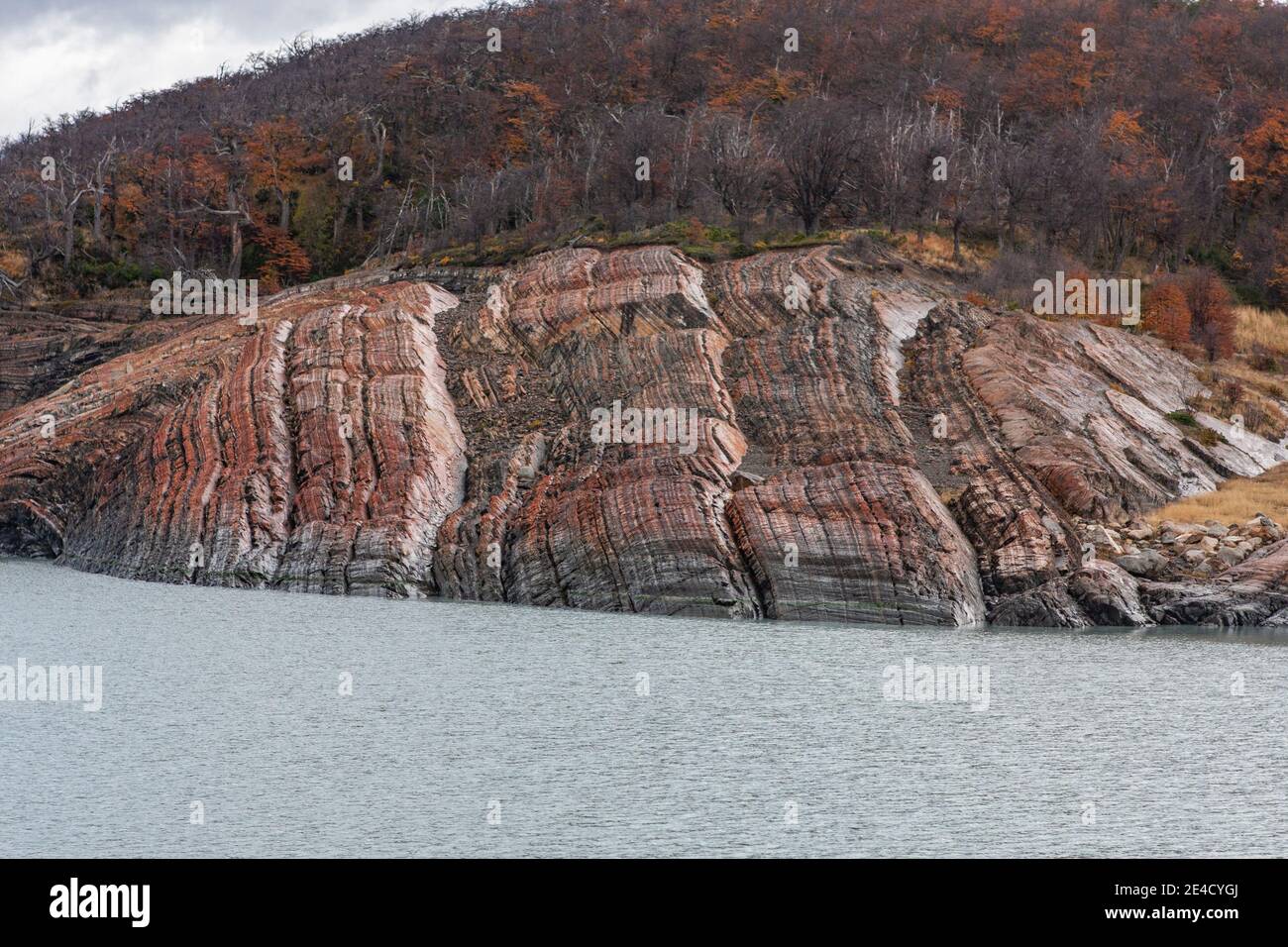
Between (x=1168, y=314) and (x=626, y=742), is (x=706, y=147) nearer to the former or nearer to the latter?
(x=1168, y=314)

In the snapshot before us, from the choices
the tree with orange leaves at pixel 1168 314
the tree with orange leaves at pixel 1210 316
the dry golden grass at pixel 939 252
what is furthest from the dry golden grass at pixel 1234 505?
the dry golden grass at pixel 939 252

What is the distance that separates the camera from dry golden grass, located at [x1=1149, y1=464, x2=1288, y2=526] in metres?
47.2

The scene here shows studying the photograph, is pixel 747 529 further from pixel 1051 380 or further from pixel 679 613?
pixel 1051 380

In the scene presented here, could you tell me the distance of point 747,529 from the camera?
141ft

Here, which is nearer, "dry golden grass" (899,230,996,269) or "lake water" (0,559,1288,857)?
"lake water" (0,559,1288,857)

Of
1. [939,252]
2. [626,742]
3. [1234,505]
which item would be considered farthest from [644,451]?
[939,252]

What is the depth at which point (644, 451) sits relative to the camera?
47188 mm

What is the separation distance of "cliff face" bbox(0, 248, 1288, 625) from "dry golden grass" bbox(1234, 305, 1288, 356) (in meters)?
9.16

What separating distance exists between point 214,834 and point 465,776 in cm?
460

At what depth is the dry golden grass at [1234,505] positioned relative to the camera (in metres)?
47.2

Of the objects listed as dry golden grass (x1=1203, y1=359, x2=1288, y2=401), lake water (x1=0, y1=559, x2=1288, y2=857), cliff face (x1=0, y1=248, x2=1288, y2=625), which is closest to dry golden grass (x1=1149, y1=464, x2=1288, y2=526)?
cliff face (x1=0, y1=248, x2=1288, y2=625)

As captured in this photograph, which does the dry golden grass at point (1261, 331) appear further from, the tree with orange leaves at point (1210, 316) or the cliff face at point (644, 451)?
the cliff face at point (644, 451)

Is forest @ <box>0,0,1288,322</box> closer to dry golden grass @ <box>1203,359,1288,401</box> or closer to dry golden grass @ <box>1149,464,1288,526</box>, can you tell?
dry golden grass @ <box>1203,359,1288,401</box>

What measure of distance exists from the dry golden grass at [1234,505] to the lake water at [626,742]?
8854mm
